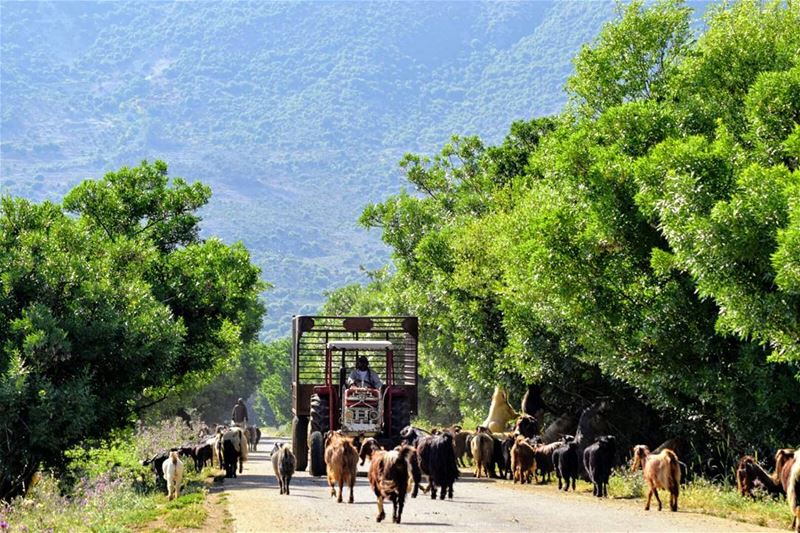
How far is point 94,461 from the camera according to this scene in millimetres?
29000

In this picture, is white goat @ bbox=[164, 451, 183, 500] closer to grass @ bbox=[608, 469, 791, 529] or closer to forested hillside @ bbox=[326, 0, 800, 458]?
forested hillside @ bbox=[326, 0, 800, 458]

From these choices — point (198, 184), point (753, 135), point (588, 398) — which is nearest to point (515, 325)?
point (588, 398)

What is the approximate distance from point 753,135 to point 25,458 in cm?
1613

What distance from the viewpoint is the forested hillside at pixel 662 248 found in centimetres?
1961

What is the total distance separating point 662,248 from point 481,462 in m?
10.7

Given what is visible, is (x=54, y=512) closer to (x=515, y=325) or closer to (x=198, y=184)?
(x=515, y=325)

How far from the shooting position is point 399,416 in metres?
31.8

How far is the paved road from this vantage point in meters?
19.3

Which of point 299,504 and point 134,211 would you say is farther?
point 134,211

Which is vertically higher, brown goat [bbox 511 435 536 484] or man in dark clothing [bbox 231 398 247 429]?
man in dark clothing [bbox 231 398 247 429]

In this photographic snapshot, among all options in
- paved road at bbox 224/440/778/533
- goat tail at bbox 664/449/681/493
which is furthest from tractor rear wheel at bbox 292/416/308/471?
goat tail at bbox 664/449/681/493

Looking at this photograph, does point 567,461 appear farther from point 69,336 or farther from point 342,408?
point 69,336

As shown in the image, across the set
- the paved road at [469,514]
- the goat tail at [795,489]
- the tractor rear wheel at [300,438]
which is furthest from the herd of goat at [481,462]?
the tractor rear wheel at [300,438]

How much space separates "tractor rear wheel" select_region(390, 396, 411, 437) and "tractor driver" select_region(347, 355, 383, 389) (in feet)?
2.30
